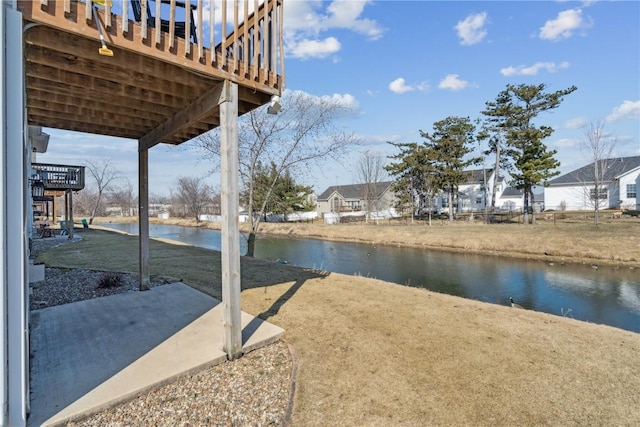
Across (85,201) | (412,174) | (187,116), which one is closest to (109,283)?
(187,116)

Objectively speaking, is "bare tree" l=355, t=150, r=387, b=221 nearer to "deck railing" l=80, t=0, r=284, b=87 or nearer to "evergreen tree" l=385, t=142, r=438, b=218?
"evergreen tree" l=385, t=142, r=438, b=218

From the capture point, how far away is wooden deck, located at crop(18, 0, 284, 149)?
7.00 feet

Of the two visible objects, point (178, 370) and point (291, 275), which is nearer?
point (178, 370)

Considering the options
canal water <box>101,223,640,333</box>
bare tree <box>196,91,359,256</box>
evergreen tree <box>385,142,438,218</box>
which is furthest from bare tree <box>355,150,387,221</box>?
bare tree <box>196,91,359,256</box>

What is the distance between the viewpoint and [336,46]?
11852 mm

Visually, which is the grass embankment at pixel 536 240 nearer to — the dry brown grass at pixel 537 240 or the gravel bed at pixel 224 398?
the dry brown grass at pixel 537 240

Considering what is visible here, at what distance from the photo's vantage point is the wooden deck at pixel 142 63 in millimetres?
2135

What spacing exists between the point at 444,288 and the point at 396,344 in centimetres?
713

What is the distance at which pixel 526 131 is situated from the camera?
20.2 meters

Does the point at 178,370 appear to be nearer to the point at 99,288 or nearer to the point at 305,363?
the point at 305,363

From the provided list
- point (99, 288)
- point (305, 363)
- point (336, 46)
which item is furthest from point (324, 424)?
point (336, 46)

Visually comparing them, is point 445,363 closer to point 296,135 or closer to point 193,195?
point 296,135

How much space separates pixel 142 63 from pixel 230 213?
4.52 ft

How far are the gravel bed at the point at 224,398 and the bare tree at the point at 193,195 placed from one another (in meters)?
37.9
